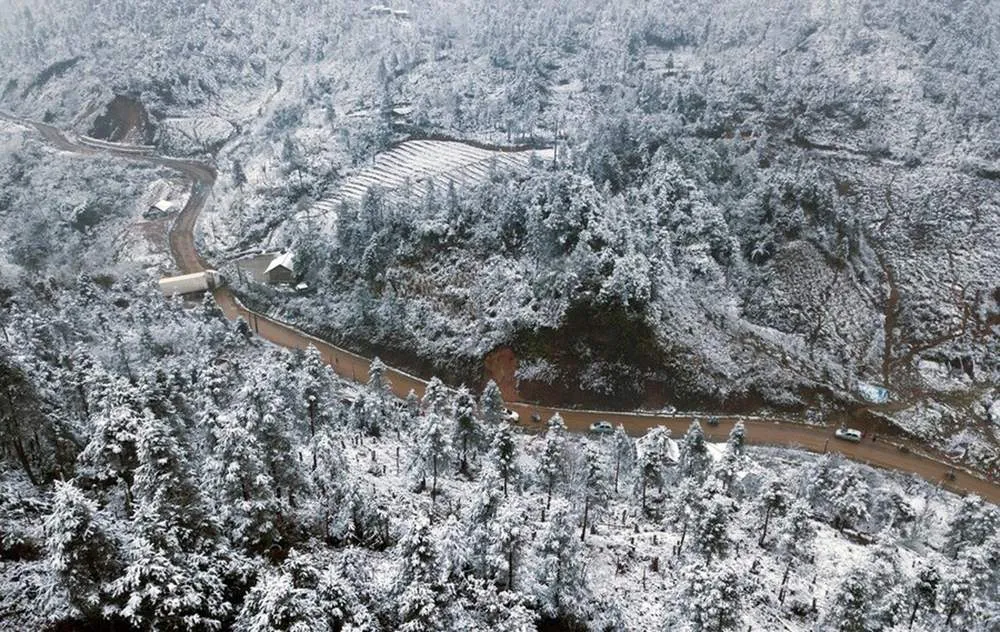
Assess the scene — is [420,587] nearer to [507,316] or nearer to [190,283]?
[507,316]

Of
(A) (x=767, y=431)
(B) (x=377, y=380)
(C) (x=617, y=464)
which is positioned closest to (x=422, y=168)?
(B) (x=377, y=380)

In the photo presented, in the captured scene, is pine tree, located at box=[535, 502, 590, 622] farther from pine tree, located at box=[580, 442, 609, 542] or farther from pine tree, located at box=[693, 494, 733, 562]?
pine tree, located at box=[693, 494, 733, 562]

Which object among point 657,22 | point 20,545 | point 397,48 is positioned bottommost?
point 20,545

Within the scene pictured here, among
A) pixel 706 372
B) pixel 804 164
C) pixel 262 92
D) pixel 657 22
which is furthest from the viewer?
pixel 657 22

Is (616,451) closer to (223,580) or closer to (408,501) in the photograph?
(408,501)

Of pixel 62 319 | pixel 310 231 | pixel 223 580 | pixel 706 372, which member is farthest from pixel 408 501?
pixel 310 231

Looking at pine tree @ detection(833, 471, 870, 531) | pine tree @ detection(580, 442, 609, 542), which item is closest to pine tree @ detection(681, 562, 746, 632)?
pine tree @ detection(580, 442, 609, 542)

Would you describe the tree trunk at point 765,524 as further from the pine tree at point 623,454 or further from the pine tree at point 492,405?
the pine tree at point 492,405

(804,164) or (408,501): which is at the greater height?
(804,164)
